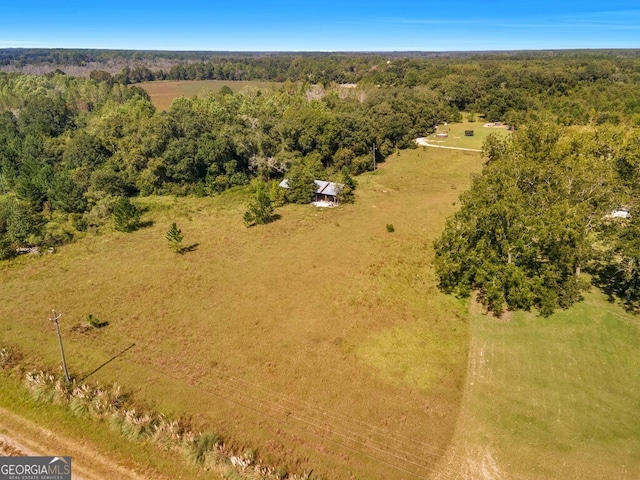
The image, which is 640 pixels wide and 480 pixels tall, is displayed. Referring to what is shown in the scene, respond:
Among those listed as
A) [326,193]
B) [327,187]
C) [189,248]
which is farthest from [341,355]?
[327,187]

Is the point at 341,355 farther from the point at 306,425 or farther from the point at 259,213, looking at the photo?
the point at 259,213

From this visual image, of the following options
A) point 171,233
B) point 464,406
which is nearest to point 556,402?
point 464,406

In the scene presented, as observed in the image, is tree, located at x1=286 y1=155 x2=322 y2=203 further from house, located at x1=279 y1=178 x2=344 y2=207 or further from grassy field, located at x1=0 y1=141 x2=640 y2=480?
A: grassy field, located at x1=0 y1=141 x2=640 y2=480

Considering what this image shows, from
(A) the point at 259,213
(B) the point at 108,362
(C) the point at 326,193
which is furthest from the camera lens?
(C) the point at 326,193

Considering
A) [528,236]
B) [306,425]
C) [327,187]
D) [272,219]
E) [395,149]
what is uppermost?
[528,236]

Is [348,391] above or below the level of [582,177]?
below

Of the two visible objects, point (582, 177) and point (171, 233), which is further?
point (171, 233)

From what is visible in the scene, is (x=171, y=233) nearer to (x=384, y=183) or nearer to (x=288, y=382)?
(x=288, y=382)
